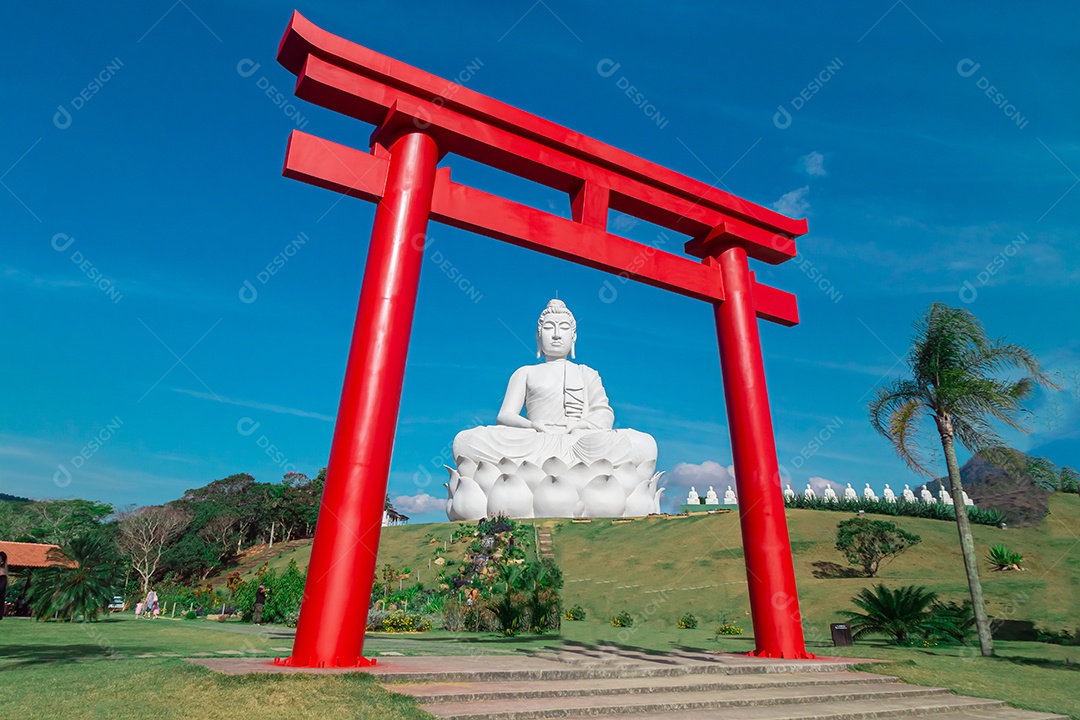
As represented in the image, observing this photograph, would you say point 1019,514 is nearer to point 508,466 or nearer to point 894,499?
A: point 894,499

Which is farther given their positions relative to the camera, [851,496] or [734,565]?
[851,496]

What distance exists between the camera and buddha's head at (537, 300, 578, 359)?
26281mm

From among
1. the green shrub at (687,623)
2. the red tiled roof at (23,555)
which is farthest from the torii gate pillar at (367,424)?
the red tiled roof at (23,555)

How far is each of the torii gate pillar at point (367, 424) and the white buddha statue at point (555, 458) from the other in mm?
18672

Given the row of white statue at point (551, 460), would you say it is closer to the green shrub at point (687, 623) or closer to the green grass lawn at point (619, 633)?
the green grass lawn at point (619, 633)

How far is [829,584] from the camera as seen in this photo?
48.6 ft

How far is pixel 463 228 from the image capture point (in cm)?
595

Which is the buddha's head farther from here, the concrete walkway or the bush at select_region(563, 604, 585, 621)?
the concrete walkway

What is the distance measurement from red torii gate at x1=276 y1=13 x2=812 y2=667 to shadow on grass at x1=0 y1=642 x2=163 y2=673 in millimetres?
2773

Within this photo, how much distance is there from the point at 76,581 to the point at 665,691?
11980 mm

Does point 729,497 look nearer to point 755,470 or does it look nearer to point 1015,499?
point 1015,499

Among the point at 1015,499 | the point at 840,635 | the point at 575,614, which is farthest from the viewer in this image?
the point at 1015,499

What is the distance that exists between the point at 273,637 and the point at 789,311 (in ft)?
26.5

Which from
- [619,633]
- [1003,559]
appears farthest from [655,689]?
[1003,559]
